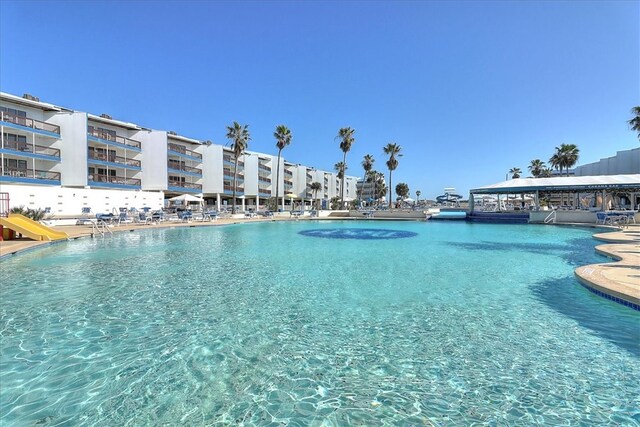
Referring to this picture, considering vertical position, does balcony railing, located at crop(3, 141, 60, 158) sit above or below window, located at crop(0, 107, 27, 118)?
below

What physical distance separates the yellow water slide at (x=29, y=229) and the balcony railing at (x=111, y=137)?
23.6 m

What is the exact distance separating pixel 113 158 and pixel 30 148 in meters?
8.52

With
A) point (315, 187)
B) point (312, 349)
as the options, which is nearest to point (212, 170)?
point (315, 187)

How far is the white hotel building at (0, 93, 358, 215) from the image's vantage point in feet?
90.4

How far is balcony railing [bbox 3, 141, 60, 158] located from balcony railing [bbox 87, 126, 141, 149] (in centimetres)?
403

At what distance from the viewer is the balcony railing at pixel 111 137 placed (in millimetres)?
35894

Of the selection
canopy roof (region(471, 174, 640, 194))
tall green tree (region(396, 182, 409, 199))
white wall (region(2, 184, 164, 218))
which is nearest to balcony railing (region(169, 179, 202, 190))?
white wall (region(2, 184, 164, 218))

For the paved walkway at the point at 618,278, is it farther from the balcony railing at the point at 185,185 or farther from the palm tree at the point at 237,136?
the balcony railing at the point at 185,185

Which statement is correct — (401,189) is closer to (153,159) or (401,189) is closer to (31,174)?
(153,159)

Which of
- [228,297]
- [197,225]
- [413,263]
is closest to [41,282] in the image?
[228,297]

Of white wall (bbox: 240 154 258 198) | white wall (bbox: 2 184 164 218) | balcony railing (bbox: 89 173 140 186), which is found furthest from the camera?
white wall (bbox: 240 154 258 198)

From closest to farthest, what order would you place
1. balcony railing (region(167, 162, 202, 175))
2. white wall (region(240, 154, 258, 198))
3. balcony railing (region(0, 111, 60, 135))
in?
balcony railing (region(0, 111, 60, 135))
balcony railing (region(167, 162, 202, 175))
white wall (region(240, 154, 258, 198))

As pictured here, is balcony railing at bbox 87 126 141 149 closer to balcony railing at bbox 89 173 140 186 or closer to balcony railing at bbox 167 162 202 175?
balcony railing at bbox 89 173 140 186

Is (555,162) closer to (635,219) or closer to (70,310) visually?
(635,219)
